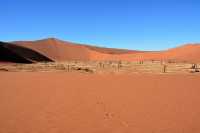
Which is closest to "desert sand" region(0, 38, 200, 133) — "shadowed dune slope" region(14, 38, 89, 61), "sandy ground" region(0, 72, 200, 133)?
"sandy ground" region(0, 72, 200, 133)

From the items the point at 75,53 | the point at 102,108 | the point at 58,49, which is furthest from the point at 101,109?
the point at 58,49

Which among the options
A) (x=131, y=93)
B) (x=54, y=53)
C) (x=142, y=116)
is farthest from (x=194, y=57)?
(x=142, y=116)

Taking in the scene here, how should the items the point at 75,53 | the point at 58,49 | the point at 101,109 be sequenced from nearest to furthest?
the point at 101,109 → the point at 58,49 → the point at 75,53

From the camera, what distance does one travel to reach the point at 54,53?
216ft

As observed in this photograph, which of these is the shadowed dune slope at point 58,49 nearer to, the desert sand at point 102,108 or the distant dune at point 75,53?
the distant dune at point 75,53

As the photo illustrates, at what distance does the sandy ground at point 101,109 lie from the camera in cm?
730

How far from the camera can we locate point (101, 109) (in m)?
9.20

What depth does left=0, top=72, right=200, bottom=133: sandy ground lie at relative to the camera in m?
7.30

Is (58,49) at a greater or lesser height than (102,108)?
greater

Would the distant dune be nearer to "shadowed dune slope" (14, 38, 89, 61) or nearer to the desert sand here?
"shadowed dune slope" (14, 38, 89, 61)

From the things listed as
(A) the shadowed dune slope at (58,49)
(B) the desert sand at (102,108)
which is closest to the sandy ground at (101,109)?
(B) the desert sand at (102,108)

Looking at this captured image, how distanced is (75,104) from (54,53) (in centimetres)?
5671

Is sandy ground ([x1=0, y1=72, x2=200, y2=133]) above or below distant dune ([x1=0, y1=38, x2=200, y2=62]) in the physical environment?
below

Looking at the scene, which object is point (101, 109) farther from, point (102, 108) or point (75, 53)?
point (75, 53)
